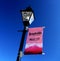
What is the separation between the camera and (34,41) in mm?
11203

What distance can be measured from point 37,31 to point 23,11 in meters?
0.82

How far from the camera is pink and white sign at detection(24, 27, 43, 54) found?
10945 mm

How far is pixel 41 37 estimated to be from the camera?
11234 mm

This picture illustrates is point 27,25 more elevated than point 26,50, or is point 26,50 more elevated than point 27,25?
point 27,25

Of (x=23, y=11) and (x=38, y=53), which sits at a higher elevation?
(x=23, y=11)

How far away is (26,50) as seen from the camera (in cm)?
1101

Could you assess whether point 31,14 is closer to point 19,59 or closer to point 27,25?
point 27,25

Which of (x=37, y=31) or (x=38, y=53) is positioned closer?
(x=38, y=53)

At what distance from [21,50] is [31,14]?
4.32 feet

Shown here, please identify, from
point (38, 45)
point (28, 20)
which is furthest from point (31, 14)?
point (38, 45)

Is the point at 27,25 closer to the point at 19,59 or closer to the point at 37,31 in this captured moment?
the point at 37,31

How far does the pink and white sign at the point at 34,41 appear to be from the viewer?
10945mm

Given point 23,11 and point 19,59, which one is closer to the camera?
point 19,59

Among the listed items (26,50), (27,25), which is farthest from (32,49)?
(27,25)
